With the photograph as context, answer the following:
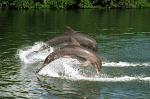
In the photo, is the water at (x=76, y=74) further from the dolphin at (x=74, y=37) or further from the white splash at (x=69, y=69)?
the dolphin at (x=74, y=37)

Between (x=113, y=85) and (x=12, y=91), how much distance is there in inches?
197

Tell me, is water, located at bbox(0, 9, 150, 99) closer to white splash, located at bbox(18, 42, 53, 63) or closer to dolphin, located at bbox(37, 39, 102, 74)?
white splash, located at bbox(18, 42, 53, 63)

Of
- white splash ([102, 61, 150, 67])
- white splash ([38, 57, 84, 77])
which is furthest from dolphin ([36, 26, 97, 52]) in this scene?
white splash ([38, 57, 84, 77])

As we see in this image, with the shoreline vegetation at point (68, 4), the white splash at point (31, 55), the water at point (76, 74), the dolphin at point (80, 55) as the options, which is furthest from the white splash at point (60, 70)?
the shoreline vegetation at point (68, 4)

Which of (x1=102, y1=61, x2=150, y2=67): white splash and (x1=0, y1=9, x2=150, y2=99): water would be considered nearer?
(x1=0, y1=9, x2=150, y2=99): water

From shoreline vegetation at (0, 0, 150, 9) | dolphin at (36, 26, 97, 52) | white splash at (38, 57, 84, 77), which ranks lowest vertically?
shoreline vegetation at (0, 0, 150, 9)

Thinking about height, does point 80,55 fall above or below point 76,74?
above

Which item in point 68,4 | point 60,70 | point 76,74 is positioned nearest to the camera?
point 76,74

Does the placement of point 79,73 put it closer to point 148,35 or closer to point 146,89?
point 146,89

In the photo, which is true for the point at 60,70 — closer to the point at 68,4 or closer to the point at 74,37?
the point at 74,37

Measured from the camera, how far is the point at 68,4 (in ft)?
344

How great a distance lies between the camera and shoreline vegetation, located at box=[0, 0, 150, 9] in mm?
99938

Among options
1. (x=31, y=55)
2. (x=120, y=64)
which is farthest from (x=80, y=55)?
(x=31, y=55)

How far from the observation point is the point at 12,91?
73.0ft
